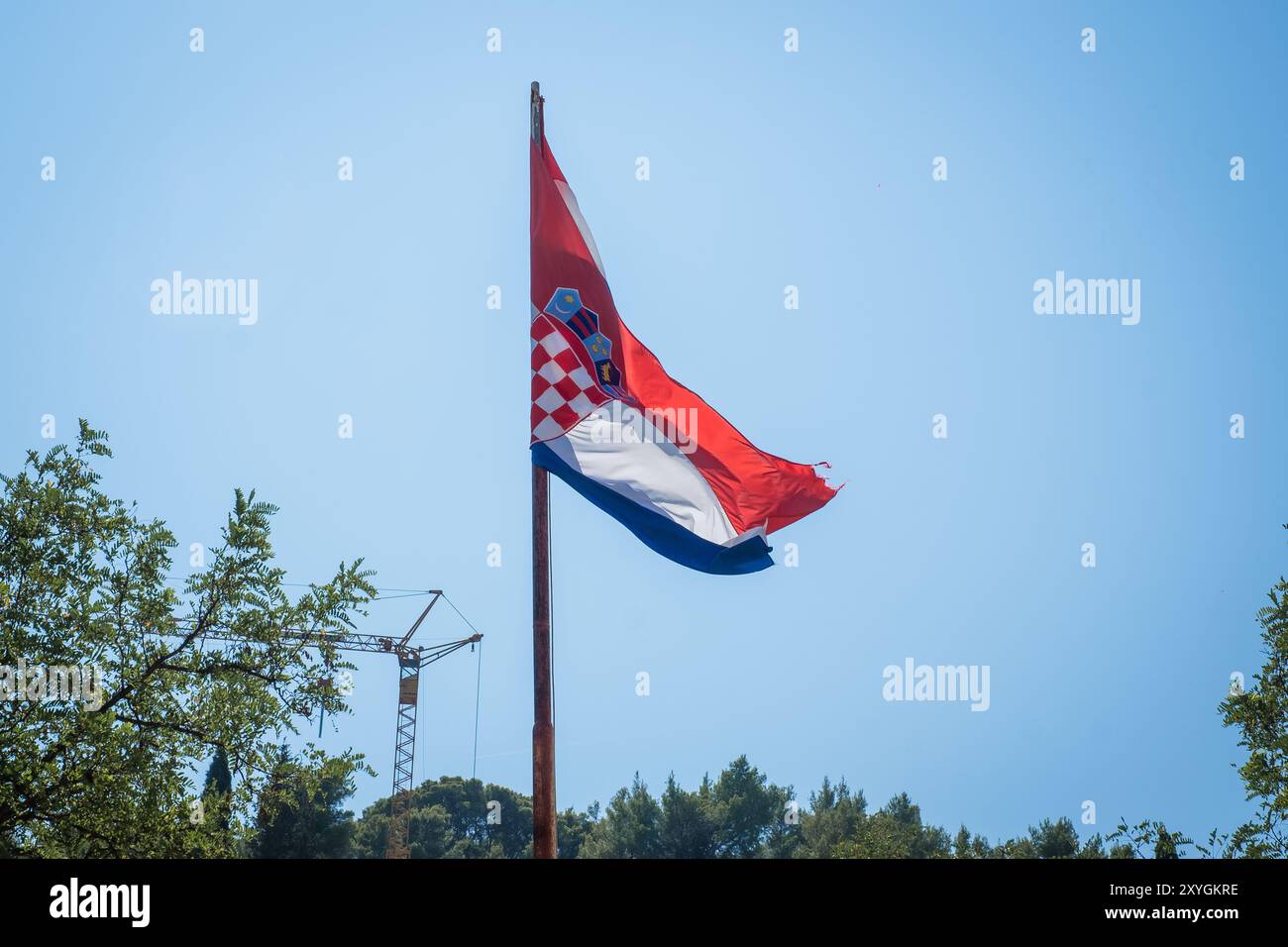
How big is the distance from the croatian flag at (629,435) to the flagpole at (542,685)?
3.08ft

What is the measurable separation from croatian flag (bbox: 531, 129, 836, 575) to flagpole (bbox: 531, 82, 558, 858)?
939mm

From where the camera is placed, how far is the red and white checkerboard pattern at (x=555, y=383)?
14.2m

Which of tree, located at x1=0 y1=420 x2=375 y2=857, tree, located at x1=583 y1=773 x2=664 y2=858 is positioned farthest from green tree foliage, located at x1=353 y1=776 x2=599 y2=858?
tree, located at x1=0 y1=420 x2=375 y2=857

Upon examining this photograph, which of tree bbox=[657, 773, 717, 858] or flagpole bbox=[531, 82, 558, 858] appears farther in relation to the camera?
tree bbox=[657, 773, 717, 858]

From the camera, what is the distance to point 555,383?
1429cm

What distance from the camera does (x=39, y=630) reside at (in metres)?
16.8

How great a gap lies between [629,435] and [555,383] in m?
1.19

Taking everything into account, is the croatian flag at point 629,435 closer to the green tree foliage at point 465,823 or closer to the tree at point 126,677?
the tree at point 126,677

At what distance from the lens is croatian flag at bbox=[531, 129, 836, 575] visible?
14.4m

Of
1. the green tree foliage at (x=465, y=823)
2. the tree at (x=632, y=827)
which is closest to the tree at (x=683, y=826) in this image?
the tree at (x=632, y=827)
